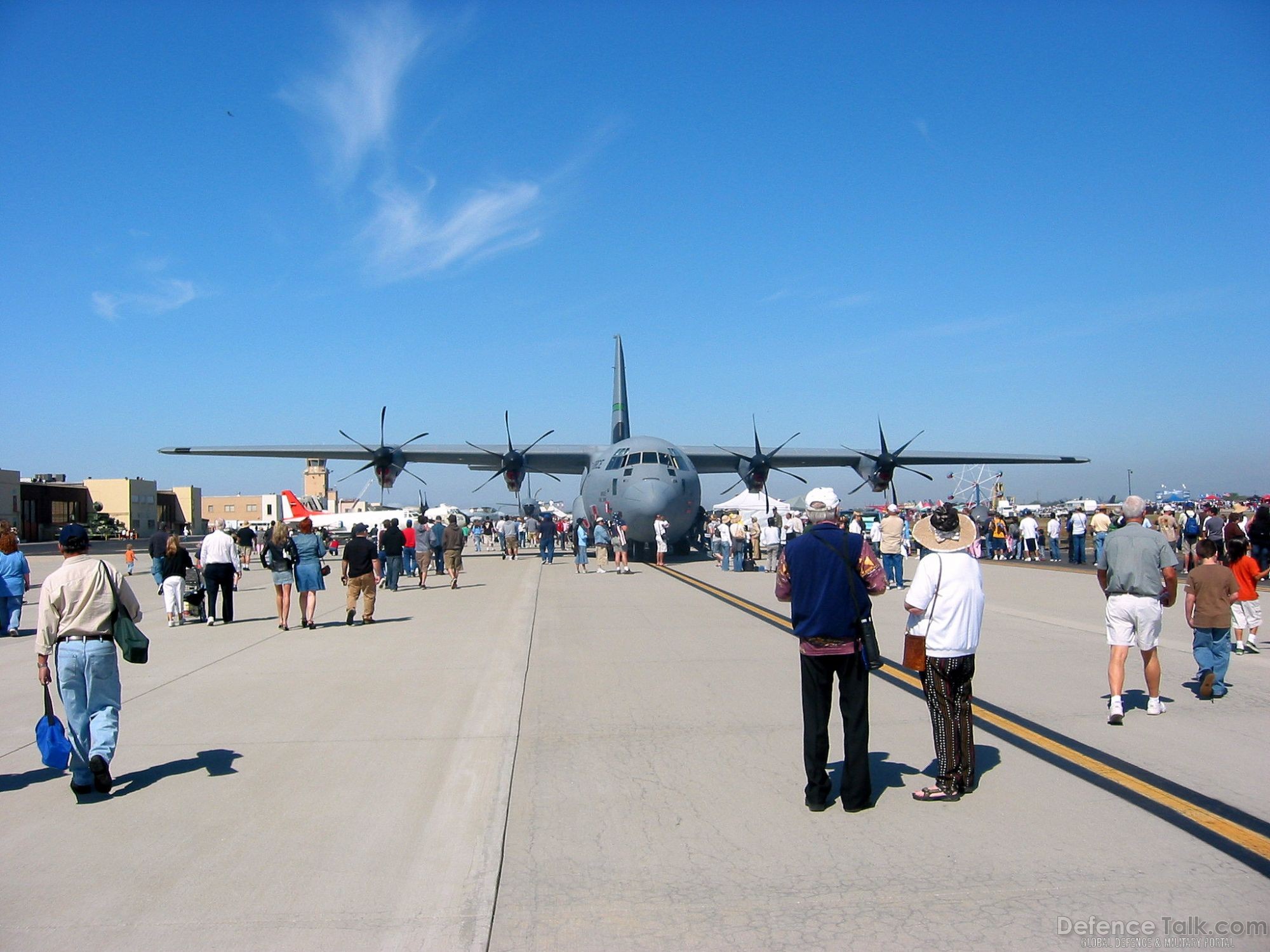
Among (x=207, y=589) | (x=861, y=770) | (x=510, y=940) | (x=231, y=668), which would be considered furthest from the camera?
(x=207, y=589)

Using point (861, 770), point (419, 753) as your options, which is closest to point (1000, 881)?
point (861, 770)

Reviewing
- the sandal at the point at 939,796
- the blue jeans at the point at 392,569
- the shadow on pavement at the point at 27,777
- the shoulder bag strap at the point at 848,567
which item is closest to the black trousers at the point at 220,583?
the blue jeans at the point at 392,569

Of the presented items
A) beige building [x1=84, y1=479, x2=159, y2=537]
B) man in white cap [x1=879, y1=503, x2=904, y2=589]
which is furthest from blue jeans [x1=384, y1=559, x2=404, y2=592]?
beige building [x1=84, y1=479, x2=159, y2=537]

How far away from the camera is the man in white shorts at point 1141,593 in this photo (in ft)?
22.2

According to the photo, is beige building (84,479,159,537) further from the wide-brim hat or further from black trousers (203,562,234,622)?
the wide-brim hat

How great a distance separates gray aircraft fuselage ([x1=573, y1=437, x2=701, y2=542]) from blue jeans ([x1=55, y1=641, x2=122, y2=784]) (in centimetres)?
1870

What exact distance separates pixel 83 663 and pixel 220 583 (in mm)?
9282

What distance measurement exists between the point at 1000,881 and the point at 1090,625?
358 inches

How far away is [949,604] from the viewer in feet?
16.7

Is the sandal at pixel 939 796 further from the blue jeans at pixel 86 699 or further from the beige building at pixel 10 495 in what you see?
the beige building at pixel 10 495

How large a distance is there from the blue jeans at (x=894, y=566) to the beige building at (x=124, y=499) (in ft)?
260

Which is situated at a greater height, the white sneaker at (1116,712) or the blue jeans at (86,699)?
the blue jeans at (86,699)

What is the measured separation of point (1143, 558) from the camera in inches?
268

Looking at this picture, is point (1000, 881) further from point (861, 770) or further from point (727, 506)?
point (727, 506)
